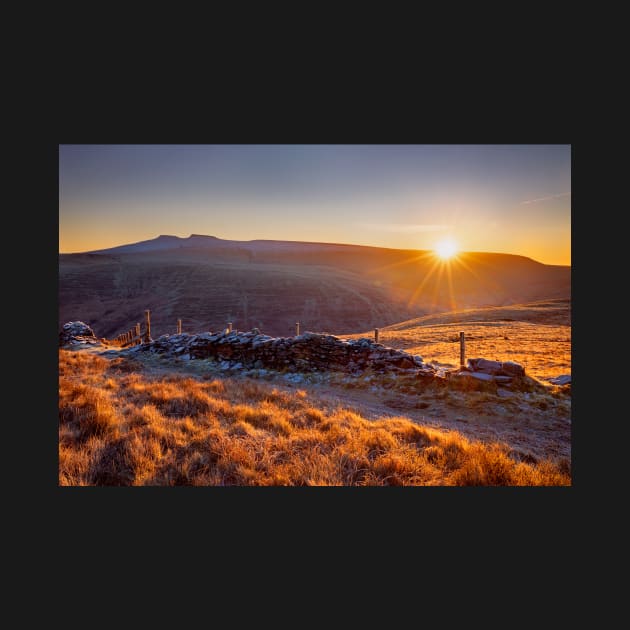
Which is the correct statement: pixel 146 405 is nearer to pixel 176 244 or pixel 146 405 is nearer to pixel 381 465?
pixel 381 465

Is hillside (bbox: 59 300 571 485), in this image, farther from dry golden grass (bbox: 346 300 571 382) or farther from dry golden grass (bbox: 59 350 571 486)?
dry golden grass (bbox: 346 300 571 382)

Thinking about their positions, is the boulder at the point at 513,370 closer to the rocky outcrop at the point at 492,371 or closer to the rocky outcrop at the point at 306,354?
the rocky outcrop at the point at 492,371

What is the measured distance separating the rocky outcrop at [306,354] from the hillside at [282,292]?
23.2 metres

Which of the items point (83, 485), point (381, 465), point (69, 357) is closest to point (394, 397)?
point (381, 465)

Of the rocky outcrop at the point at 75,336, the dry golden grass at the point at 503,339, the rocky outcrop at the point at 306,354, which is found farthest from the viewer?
→ the rocky outcrop at the point at 75,336

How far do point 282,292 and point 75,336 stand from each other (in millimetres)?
34467

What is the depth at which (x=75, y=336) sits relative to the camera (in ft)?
48.8

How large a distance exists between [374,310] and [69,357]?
38870mm

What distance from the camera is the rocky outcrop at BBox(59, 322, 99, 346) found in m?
14.3

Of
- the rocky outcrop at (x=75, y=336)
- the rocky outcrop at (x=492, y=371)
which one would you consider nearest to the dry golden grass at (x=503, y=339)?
the rocky outcrop at (x=492, y=371)

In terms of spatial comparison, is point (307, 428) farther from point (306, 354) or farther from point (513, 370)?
point (513, 370)

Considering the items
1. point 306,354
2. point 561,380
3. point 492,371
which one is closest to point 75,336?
point 306,354

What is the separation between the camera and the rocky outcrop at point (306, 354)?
9211mm

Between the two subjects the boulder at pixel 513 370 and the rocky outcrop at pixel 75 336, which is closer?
the boulder at pixel 513 370
